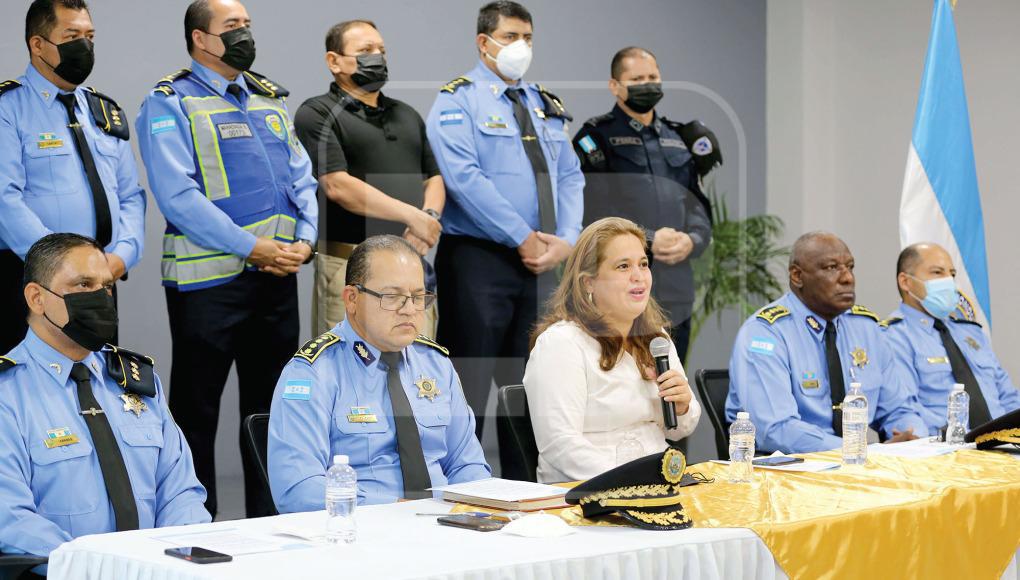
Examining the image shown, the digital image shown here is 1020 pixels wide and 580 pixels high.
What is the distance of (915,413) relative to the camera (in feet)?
15.5

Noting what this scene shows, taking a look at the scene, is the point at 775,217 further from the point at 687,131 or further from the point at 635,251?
the point at 635,251

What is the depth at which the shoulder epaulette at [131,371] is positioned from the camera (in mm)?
3107

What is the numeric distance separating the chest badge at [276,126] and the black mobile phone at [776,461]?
2.17 metres

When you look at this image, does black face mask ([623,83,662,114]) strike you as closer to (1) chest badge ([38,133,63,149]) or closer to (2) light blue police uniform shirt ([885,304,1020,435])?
(2) light blue police uniform shirt ([885,304,1020,435])

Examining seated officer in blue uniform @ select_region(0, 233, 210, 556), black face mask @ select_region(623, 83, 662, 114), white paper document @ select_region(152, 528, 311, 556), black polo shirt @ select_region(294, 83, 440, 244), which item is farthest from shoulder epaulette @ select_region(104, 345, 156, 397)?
black face mask @ select_region(623, 83, 662, 114)

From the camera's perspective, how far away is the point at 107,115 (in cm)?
432

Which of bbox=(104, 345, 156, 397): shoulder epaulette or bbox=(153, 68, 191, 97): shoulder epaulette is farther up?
bbox=(153, 68, 191, 97): shoulder epaulette

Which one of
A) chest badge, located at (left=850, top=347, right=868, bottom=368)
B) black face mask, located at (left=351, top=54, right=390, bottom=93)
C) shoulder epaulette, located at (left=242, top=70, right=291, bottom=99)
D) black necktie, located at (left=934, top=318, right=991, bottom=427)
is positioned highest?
black face mask, located at (left=351, top=54, right=390, bottom=93)

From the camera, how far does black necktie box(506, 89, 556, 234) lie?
4.82 m

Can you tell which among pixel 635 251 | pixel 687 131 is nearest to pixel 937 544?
pixel 635 251

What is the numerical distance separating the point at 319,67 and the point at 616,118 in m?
1.57

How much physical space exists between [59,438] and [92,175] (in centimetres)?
147

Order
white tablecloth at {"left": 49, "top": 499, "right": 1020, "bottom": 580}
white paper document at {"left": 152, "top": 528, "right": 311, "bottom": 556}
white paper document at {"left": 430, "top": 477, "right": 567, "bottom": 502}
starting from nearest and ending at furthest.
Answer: white tablecloth at {"left": 49, "top": 499, "right": 1020, "bottom": 580}, white paper document at {"left": 152, "top": 528, "right": 311, "bottom": 556}, white paper document at {"left": 430, "top": 477, "right": 567, "bottom": 502}

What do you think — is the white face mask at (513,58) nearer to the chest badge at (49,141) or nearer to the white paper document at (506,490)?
the chest badge at (49,141)
